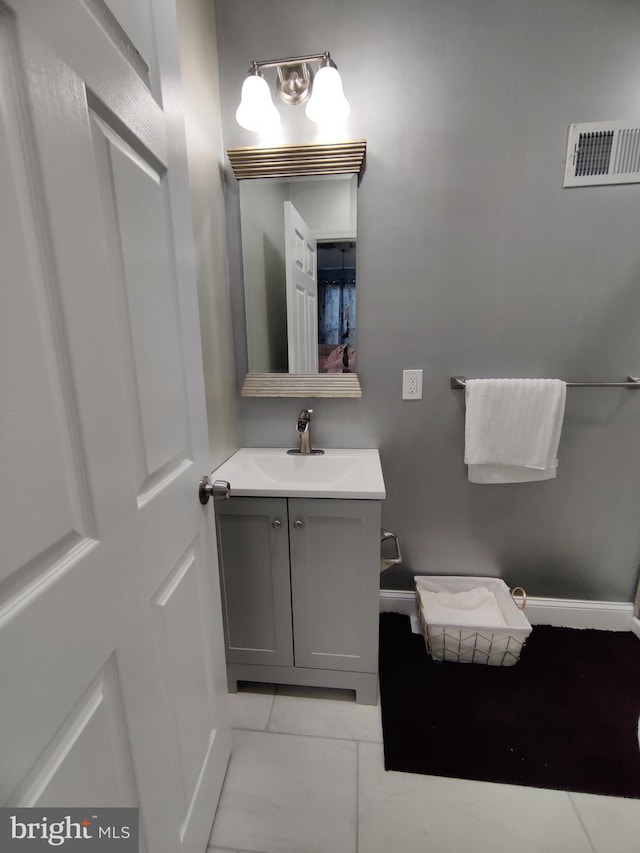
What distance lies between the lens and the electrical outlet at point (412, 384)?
4.95 feet

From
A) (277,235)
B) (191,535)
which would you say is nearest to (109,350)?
(191,535)

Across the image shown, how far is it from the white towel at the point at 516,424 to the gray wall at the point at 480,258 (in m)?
0.11

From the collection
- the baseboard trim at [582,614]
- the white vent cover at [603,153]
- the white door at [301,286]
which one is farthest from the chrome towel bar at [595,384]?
the baseboard trim at [582,614]

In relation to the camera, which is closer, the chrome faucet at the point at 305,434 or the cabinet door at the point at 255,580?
the cabinet door at the point at 255,580

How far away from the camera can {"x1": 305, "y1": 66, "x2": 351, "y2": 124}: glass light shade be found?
120cm

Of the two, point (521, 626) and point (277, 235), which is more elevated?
point (277, 235)

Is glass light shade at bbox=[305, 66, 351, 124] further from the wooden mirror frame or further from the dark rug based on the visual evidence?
the dark rug

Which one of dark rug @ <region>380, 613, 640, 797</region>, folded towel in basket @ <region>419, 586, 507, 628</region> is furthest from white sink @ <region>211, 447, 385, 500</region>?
dark rug @ <region>380, 613, 640, 797</region>

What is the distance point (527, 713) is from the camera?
125 centimetres

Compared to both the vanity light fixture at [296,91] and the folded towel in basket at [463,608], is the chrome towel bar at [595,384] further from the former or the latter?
the vanity light fixture at [296,91]

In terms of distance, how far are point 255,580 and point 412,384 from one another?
960mm

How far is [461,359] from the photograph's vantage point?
149 cm

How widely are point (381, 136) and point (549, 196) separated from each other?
653 mm

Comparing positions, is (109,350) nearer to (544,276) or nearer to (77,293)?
(77,293)
